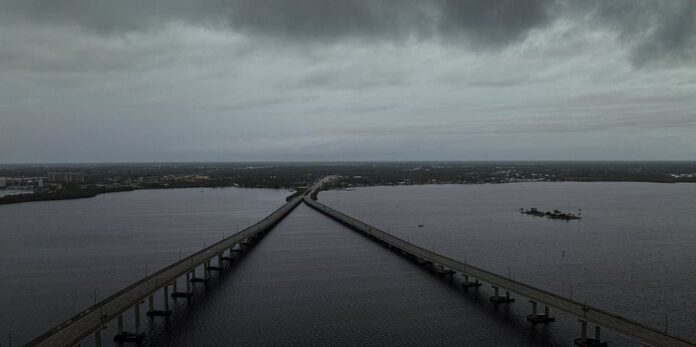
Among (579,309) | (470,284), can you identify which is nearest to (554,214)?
(470,284)

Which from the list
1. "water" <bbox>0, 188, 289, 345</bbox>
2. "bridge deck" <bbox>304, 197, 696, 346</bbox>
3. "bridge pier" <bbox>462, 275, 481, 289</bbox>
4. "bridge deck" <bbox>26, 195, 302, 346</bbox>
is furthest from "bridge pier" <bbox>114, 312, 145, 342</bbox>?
"bridge pier" <bbox>462, 275, 481, 289</bbox>

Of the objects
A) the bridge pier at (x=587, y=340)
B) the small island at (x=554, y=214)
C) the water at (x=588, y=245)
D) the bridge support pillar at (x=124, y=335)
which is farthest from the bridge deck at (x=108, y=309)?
the small island at (x=554, y=214)

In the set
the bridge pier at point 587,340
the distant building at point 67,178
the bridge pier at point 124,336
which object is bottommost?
the bridge pier at point 124,336

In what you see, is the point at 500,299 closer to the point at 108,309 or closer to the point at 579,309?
the point at 579,309

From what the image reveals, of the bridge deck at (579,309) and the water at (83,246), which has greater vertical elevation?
the bridge deck at (579,309)

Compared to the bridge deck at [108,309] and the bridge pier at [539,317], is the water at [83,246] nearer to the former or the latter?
the bridge deck at [108,309]

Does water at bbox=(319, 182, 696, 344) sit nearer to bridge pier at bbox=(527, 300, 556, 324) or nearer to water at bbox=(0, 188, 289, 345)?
bridge pier at bbox=(527, 300, 556, 324)
